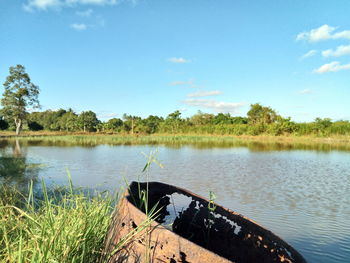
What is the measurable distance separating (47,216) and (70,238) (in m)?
0.23

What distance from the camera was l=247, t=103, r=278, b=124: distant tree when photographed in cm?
4153

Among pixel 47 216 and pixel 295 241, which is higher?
pixel 47 216

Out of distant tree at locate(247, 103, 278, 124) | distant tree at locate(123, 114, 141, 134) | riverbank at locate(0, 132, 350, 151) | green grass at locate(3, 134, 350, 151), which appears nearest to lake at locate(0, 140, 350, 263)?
green grass at locate(3, 134, 350, 151)

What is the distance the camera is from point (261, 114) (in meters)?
42.6

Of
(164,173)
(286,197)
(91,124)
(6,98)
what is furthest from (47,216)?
(91,124)

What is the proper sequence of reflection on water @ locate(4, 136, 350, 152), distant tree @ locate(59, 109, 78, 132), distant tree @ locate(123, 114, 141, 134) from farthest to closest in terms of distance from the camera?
distant tree @ locate(59, 109, 78, 132)
distant tree @ locate(123, 114, 141, 134)
reflection on water @ locate(4, 136, 350, 152)

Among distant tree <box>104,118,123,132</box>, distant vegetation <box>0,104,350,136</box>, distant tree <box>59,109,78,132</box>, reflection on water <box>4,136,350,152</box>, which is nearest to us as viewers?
reflection on water <box>4,136,350,152</box>

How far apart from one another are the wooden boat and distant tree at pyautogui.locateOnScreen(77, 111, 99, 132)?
54.0 m

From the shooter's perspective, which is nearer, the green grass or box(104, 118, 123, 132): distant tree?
the green grass

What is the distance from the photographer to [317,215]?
5918 millimetres

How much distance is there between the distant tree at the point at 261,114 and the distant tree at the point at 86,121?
2989 centimetres

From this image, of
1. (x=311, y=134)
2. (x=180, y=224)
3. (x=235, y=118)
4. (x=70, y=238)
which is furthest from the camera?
(x=235, y=118)

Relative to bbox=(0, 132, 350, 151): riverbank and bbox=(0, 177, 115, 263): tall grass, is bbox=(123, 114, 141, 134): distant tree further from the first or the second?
bbox=(0, 177, 115, 263): tall grass

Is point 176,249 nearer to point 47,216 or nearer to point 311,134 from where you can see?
point 47,216
